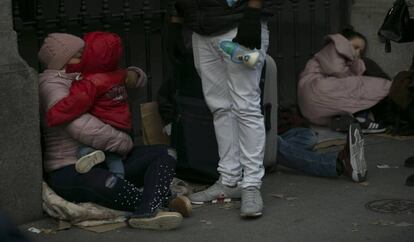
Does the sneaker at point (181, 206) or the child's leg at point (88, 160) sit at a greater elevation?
the child's leg at point (88, 160)

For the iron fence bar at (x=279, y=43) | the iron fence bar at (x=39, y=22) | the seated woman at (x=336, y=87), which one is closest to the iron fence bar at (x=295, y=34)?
the iron fence bar at (x=279, y=43)

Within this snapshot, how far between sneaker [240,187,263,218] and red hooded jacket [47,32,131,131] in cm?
86

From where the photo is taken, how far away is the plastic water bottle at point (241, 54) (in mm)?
4801

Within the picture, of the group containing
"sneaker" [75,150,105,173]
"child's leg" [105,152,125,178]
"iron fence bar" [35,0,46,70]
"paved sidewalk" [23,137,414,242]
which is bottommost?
"paved sidewalk" [23,137,414,242]

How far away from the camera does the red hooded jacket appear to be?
190 inches

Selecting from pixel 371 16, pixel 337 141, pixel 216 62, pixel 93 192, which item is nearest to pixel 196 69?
pixel 216 62

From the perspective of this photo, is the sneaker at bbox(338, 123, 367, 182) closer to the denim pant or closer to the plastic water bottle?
the denim pant

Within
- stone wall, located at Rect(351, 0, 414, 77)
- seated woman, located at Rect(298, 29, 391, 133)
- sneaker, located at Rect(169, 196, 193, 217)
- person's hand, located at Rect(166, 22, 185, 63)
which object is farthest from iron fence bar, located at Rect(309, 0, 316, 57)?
sneaker, located at Rect(169, 196, 193, 217)

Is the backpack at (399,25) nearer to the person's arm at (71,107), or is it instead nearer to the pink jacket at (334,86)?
the pink jacket at (334,86)

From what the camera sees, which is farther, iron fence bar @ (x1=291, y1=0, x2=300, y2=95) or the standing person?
iron fence bar @ (x1=291, y1=0, x2=300, y2=95)

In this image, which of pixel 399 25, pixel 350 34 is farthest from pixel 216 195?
pixel 350 34

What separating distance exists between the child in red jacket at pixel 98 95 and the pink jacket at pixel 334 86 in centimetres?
254

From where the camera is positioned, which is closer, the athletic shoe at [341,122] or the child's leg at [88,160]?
the child's leg at [88,160]

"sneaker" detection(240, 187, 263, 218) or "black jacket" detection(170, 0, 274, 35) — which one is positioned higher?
"black jacket" detection(170, 0, 274, 35)
